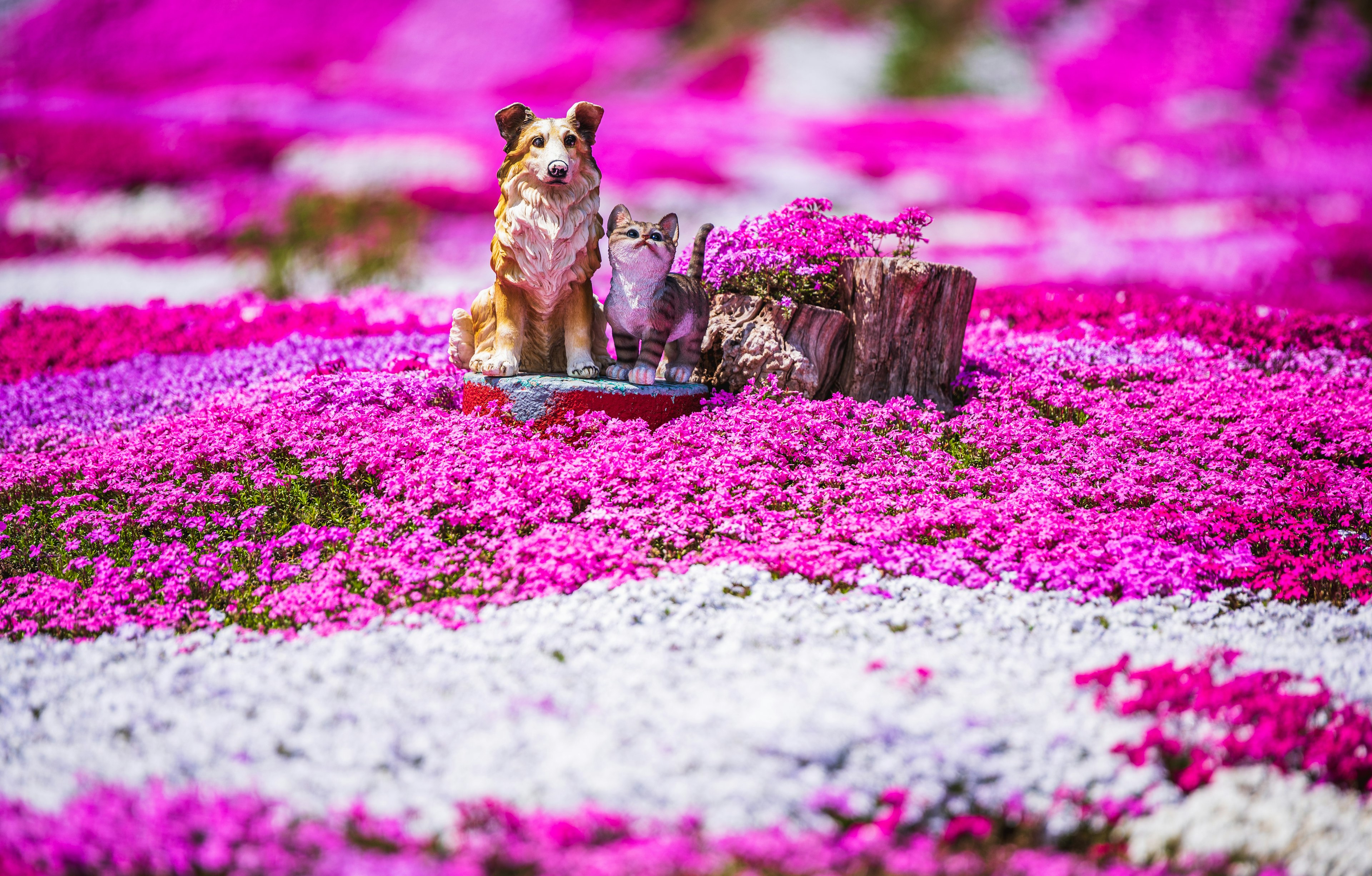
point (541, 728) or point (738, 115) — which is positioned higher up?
point (738, 115)

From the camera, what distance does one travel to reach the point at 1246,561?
5.32m

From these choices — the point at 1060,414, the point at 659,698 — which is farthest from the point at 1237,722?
the point at 1060,414

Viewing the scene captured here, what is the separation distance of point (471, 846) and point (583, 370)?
157 inches

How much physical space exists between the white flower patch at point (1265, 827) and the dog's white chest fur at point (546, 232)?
183 inches

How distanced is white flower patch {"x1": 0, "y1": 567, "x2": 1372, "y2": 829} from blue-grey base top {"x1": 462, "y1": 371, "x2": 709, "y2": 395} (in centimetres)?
189

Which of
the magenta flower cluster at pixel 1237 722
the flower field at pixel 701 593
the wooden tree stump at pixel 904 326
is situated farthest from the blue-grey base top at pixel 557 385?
the magenta flower cluster at pixel 1237 722

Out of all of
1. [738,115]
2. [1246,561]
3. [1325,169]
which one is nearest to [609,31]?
[738,115]

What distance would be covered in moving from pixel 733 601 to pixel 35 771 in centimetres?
298

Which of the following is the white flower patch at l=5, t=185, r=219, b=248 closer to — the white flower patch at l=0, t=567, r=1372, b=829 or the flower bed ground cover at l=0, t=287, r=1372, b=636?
the flower bed ground cover at l=0, t=287, r=1372, b=636

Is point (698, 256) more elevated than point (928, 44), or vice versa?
point (928, 44)

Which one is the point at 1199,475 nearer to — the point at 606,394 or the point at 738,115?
the point at 606,394

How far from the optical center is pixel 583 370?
6.68m

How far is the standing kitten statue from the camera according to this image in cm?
659

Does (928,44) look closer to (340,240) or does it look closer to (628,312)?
(340,240)
